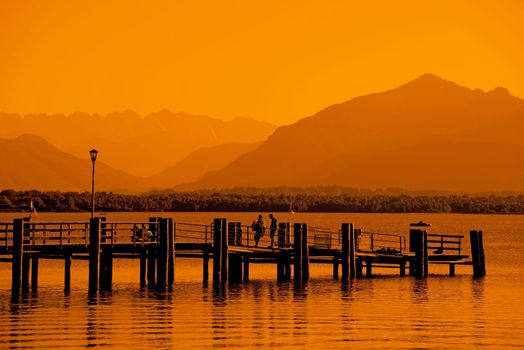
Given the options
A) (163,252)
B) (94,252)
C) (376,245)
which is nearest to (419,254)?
(163,252)

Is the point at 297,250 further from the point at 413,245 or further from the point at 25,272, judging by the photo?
the point at 25,272

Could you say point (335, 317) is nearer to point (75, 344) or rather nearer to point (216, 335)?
point (216, 335)

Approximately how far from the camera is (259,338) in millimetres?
42875

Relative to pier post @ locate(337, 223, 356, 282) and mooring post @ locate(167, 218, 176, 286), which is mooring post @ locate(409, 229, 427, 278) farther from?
mooring post @ locate(167, 218, 176, 286)

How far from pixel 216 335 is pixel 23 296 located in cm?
1557

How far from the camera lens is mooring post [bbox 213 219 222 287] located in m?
59.0

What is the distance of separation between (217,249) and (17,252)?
365 inches

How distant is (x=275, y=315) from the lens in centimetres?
4969

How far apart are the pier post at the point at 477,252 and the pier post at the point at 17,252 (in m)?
24.2

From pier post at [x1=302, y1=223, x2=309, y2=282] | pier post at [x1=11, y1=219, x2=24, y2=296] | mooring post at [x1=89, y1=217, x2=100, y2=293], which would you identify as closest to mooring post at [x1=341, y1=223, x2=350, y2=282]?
pier post at [x1=302, y1=223, x2=309, y2=282]

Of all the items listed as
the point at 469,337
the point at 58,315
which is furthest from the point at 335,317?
the point at 58,315

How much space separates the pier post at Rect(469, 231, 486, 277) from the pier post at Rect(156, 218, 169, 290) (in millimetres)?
17516

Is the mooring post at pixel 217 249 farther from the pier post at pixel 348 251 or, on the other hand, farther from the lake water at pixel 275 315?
the pier post at pixel 348 251

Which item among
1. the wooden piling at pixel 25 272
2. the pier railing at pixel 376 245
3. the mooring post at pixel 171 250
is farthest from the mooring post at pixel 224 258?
the wooden piling at pixel 25 272
